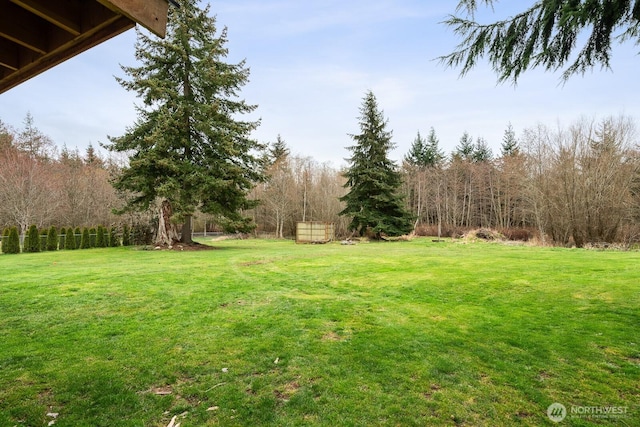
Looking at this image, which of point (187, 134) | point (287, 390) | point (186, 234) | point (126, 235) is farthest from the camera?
point (126, 235)

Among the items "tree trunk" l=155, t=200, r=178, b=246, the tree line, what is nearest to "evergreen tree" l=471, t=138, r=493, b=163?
the tree line

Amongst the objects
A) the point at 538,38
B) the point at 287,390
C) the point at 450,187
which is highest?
the point at 450,187

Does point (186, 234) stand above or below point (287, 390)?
above

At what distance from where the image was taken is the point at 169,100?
16.1 metres

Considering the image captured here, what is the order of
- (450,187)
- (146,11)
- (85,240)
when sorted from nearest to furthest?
(146,11) → (85,240) → (450,187)

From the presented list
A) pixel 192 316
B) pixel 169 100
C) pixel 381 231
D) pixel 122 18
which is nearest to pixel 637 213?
pixel 381 231

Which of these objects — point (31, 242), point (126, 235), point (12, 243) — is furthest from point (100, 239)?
point (12, 243)

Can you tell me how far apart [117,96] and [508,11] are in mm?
18179

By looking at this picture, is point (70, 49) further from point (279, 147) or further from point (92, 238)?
point (279, 147)

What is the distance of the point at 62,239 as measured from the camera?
17.1 m

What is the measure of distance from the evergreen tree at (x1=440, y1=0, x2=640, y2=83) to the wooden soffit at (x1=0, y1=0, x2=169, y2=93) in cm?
358

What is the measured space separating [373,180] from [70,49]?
70.6ft

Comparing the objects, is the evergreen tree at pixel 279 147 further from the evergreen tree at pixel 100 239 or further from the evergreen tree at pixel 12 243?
the evergreen tree at pixel 12 243

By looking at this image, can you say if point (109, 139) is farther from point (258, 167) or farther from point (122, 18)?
point (122, 18)
